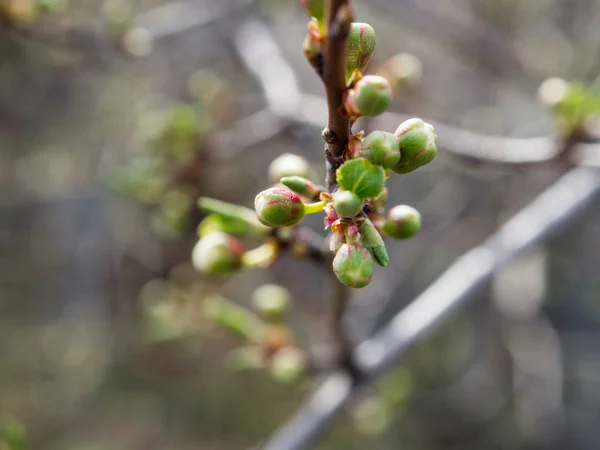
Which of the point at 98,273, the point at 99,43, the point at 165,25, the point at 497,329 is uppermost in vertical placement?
the point at 99,43

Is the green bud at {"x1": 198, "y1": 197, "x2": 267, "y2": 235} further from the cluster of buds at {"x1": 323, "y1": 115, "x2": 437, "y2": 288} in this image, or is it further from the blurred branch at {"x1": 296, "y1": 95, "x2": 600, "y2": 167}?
the blurred branch at {"x1": 296, "y1": 95, "x2": 600, "y2": 167}

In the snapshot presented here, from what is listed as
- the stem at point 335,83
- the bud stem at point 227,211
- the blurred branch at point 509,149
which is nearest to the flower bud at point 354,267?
the stem at point 335,83

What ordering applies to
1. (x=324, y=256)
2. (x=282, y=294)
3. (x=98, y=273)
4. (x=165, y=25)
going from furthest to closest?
1. (x=98, y=273)
2. (x=165, y=25)
3. (x=282, y=294)
4. (x=324, y=256)

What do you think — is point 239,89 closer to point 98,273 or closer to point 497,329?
point 98,273

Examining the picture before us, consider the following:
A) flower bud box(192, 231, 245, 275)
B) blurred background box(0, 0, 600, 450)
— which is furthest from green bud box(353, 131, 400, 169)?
blurred background box(0, 0, 600, 450)

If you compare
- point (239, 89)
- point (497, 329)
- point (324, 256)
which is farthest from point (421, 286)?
point (324, 256)
